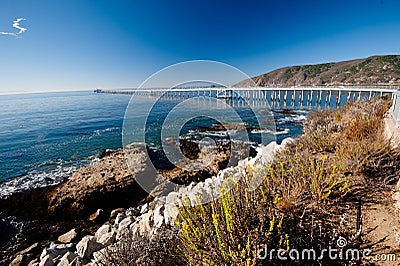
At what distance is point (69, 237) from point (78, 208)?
1938mm

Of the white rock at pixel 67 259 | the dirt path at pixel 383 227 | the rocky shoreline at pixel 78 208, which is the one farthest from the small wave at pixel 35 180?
the dirt path at pixel 383 227

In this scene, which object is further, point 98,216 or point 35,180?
point 35,180

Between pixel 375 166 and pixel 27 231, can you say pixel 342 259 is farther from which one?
pixel 27 231

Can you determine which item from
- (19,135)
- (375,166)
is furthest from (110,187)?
(19,135)

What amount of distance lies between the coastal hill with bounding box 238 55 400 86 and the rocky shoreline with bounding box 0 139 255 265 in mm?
55699

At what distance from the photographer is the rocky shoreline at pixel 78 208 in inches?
218

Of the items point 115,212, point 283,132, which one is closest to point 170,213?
point 115,212

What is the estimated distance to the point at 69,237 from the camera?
5.80 meters

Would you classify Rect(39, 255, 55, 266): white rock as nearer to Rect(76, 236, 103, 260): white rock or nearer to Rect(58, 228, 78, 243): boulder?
Rect(76, 236, 103, 260): white rock

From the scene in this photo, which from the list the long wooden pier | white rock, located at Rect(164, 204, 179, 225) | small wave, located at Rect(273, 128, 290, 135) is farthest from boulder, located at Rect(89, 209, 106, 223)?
small wave, located at Rect(273, 128, 290, 135)

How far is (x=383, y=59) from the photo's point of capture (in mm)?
103375

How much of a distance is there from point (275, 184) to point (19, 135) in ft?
92.6

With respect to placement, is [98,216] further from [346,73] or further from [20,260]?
[346,73]

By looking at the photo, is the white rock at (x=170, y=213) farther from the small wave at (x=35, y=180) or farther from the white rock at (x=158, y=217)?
the small wave at (x=35, y=180)
